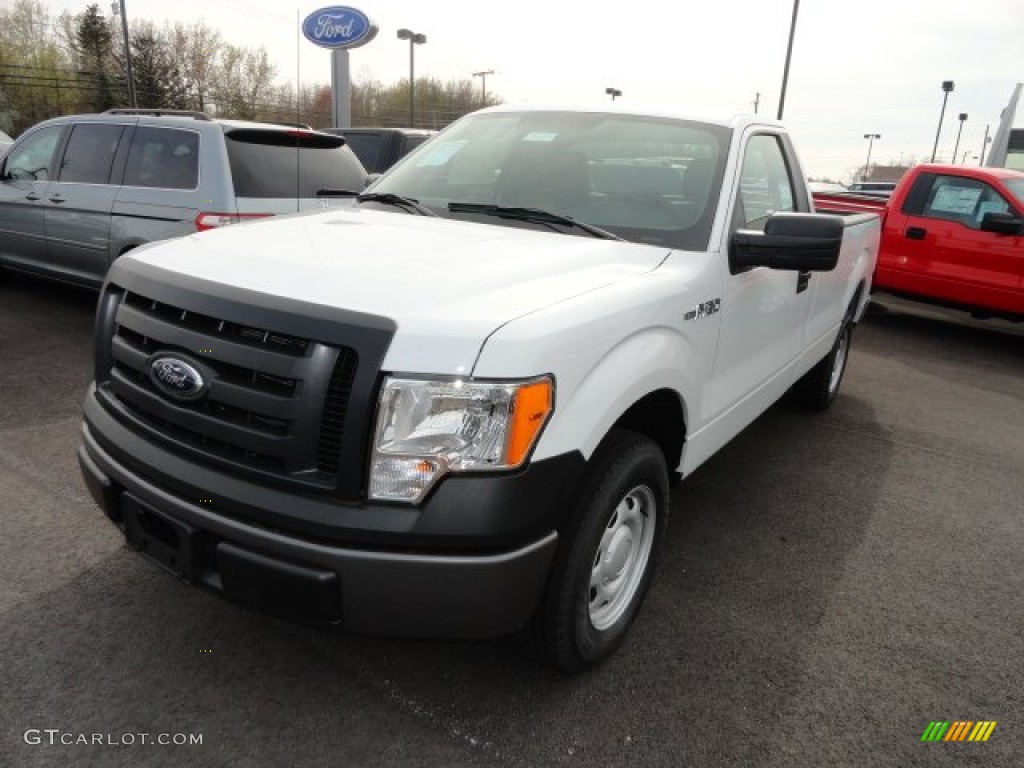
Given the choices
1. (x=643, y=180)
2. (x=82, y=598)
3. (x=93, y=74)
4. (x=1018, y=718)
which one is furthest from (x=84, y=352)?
(x=93, y=74)

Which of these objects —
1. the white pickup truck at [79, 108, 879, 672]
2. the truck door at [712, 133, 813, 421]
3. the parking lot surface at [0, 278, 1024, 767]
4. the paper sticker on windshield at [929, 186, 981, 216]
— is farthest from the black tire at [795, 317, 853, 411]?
the paper sticker on windshield at [929, 186, 981, 216]

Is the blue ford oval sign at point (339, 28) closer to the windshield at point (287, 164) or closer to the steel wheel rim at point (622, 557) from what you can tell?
the windshield at point (287, 164)

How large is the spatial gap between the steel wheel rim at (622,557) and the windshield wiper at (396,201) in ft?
4.84

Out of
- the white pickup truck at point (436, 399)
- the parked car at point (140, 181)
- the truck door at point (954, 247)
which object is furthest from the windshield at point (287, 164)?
the truck door at point (954, 247)

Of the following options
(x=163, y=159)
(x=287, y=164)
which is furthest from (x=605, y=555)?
(x=163, y=159)

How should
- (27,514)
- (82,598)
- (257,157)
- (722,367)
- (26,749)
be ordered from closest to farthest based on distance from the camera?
1. (26,749)
2. (82,598)
3. (722,367)
4. (27,514)
5. (257,157)

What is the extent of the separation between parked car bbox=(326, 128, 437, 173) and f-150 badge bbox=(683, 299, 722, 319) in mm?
7179

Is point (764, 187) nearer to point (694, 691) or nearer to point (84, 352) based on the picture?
point (694, 691)

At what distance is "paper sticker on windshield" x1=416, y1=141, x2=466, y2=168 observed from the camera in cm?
360

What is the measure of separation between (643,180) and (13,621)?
9.23 ft

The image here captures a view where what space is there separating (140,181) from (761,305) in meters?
5.05

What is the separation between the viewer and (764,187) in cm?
360

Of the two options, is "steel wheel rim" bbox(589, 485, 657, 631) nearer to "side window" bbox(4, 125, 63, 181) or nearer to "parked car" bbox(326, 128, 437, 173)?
"side window" bbox(4, 125, 63, 181)

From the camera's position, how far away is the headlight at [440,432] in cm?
184
